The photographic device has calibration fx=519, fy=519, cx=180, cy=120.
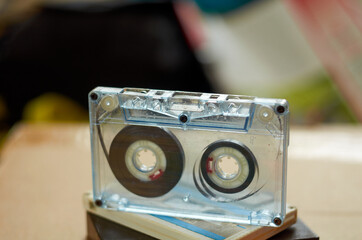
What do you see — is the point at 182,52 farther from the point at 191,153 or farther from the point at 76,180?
the point at 191,153

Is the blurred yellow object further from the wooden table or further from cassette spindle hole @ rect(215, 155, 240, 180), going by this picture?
cassette spindle hole @ rect(215, 155, 240, 180)

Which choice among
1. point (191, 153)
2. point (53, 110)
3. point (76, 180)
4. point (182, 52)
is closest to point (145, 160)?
point (191, 153)

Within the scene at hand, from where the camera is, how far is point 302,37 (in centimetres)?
217

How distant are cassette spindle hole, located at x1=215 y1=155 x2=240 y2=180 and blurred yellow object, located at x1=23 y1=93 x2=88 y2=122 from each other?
893 millimetres

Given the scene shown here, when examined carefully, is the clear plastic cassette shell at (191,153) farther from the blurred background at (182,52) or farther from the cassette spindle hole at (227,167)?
the blurred background at (182,52)

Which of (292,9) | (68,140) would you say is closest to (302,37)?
(292,9)

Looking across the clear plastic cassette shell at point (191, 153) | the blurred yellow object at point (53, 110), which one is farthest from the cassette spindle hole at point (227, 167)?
the blurred yellow object at point (53, 110)

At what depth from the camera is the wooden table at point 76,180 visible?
0.88m

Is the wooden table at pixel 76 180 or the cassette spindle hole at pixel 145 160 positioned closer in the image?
the cassette spindle hole at pixel 145 160

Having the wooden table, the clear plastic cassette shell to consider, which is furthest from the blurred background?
the clear plastic cassette shell

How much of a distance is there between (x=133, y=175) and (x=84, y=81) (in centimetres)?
97

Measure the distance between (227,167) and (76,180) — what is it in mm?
459

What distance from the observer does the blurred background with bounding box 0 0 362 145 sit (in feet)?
5.49

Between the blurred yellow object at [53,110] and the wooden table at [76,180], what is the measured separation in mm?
139
